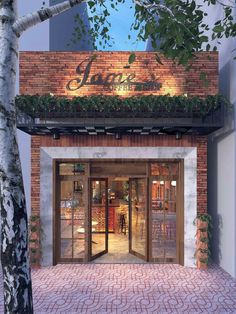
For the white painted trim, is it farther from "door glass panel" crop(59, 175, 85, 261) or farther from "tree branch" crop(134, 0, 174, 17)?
"tree branch" crop(134, 0, 174, 17)

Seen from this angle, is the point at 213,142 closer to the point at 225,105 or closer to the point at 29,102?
the point at 225,105

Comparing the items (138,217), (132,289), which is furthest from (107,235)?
(132,289)

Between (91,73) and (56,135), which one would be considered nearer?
(91,73)

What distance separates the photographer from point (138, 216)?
856 centimetres

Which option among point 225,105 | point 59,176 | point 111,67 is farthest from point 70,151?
point 225,105

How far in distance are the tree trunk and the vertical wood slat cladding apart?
14.2 feet

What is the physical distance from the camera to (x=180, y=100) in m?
6.70

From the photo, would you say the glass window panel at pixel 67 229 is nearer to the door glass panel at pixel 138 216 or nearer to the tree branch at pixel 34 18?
the door glass panel at pixel 138 216

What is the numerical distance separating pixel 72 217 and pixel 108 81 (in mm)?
3802

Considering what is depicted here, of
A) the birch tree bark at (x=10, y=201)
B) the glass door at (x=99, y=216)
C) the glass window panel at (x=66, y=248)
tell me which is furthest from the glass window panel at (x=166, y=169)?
the birch tree bark at (x=10, y=201)

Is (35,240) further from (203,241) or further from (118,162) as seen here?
(203,241)

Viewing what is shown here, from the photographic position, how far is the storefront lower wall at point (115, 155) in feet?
26.3

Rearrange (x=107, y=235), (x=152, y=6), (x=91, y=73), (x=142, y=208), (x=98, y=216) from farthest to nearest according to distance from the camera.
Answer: (x=107, y=235) → (x=98, y=216) → (x=142, y=208) → (x=91, y=73) → (x=152, y=6)

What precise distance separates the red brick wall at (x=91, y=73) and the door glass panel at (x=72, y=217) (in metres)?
2.23
